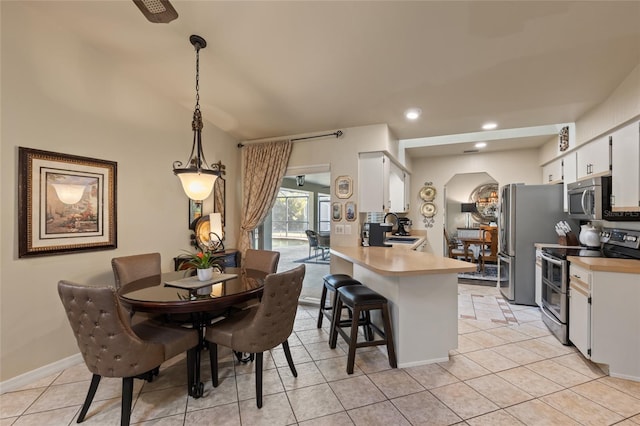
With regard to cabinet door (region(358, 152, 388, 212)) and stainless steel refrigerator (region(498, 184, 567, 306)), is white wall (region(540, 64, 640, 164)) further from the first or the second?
cabinet door (region(358, 152, 388, 212))

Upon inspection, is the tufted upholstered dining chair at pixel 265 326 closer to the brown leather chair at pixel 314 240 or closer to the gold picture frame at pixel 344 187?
the gold picture frame at pixel 344 187

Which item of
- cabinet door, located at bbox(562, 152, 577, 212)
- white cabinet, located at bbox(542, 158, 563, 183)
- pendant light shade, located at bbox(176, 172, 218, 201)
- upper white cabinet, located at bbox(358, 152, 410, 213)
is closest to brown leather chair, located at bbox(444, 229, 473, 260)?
white cabinet, located at bbox(542, 158, 563, 183)

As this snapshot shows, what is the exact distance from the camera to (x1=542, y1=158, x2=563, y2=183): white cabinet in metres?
4.13

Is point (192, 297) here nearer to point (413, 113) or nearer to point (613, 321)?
point (413, 113)

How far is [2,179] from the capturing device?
6.91 feet

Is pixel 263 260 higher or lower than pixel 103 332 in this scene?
higher

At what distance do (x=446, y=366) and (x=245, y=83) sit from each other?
327cm

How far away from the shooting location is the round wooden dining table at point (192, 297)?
184 cm

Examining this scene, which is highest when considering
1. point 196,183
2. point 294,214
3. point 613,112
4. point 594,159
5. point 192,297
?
point 613,112

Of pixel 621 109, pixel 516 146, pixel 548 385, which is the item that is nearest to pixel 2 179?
pixel 548 385

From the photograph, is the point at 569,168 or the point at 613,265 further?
the point at 569,168

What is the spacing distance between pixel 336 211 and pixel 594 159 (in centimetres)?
293

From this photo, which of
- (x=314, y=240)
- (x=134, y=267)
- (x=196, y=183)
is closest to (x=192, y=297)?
(x=196, y=183)

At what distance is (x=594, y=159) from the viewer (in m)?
3.08
